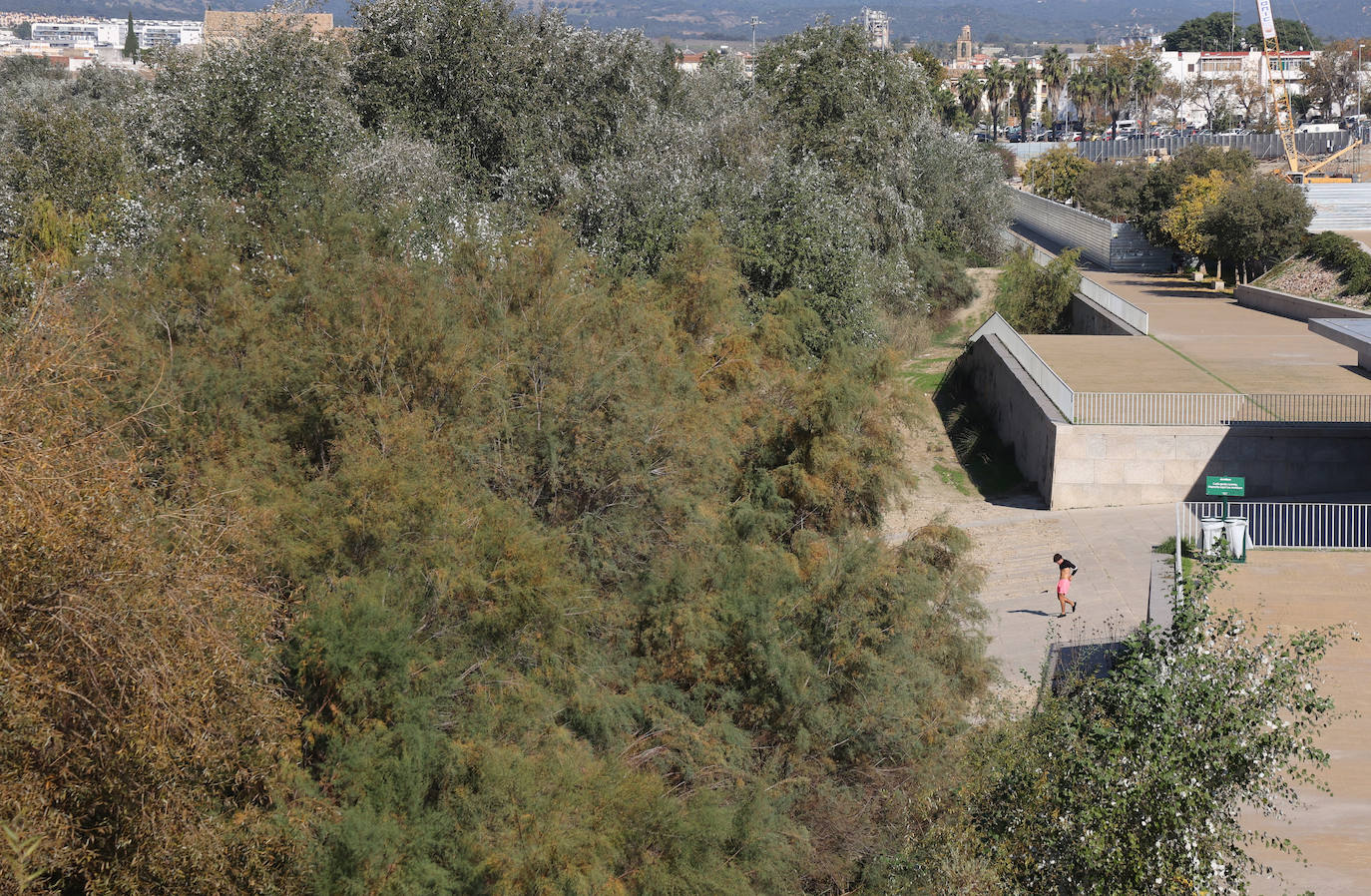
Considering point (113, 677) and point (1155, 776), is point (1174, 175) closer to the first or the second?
point (1155, 776)

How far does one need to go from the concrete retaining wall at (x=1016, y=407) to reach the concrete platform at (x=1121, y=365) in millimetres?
919

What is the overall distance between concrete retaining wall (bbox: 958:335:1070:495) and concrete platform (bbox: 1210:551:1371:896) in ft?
19.3

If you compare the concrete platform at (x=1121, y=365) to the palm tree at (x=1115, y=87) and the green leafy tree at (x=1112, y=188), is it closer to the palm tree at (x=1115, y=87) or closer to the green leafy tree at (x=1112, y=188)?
the green leafy tree at (x=1112, y=188)

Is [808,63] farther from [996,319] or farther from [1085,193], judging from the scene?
[1085,193]

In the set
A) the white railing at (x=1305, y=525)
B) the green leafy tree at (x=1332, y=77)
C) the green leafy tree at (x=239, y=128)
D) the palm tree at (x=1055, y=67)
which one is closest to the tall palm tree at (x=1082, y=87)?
the palm tree at (x=1055, y=67)

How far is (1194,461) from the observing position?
2069 cm

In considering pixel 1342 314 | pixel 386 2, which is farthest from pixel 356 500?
pixel 1342 314

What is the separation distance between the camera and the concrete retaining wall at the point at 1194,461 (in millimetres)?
20109

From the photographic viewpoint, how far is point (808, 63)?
3189 centimetres

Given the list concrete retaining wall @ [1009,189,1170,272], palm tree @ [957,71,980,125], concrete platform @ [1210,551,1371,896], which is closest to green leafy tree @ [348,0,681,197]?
concrete platform @ [1210,551,1371,896]

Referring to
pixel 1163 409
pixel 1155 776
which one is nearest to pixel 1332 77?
pixel 1163 409

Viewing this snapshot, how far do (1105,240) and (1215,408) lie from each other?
96.4ft

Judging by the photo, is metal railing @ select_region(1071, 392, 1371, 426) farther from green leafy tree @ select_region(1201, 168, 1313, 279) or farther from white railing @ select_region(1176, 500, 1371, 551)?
green leafy tree @ select_region(1201, 168, 1313, 279)

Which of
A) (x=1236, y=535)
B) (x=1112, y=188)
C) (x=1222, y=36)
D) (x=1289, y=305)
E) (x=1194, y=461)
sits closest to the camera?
(x=1236, y=535)
